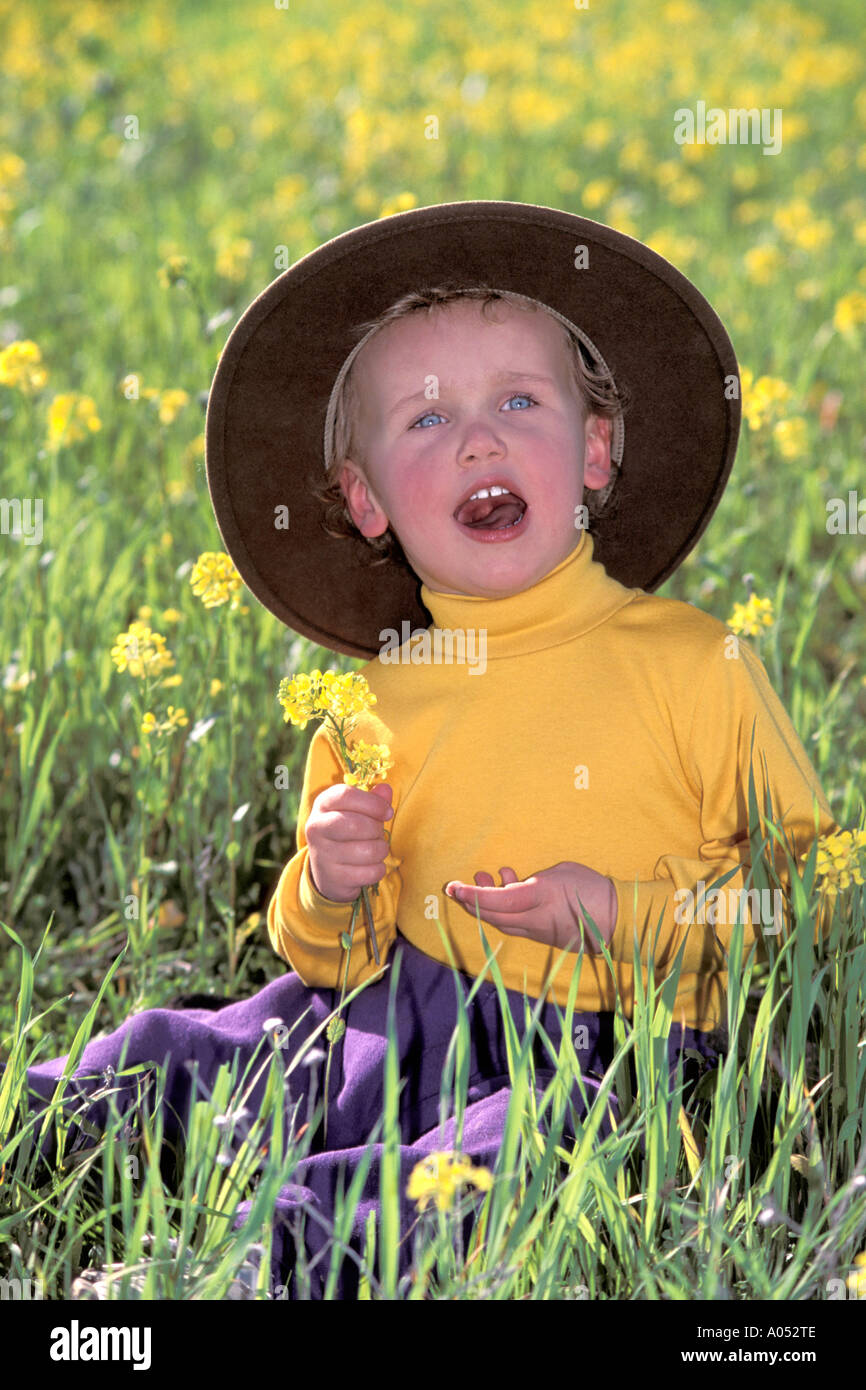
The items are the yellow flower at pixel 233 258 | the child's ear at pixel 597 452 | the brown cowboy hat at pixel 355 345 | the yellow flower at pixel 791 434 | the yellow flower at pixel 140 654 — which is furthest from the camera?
the yellow flower at pixel 233 258

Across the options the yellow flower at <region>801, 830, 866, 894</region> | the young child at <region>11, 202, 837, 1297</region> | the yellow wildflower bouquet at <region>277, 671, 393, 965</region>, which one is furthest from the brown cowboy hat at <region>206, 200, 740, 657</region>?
the yellow flower at <region>801, 830, 866, 894</region>

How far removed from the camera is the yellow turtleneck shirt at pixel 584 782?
180cm

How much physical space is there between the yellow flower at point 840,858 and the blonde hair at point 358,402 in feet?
2.02

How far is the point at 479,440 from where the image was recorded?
1.79 metres

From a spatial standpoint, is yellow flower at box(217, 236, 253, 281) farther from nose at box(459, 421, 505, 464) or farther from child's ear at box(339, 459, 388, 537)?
nose at box(459, 421, 505, 464)

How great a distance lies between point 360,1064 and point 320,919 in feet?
0.64

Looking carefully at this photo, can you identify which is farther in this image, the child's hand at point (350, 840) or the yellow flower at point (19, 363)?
the yellow flower at point (19, 363)

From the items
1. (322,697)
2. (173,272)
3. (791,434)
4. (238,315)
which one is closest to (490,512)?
(322,697)

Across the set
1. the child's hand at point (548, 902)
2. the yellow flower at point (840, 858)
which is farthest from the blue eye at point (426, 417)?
the yellow flower at point (840, 858)

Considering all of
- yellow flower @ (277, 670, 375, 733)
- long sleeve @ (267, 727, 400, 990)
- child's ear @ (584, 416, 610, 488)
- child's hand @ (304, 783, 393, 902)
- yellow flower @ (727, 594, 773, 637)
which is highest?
child's ear @ (584, 416, 610, 488)

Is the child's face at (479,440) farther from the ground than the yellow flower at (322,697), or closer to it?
farther from the ground

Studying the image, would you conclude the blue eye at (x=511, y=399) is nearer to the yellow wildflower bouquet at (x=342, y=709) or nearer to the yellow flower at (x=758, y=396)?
the yellow wildflower bouquet at (x=342, y=709)

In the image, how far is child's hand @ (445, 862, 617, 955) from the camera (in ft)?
5.59
